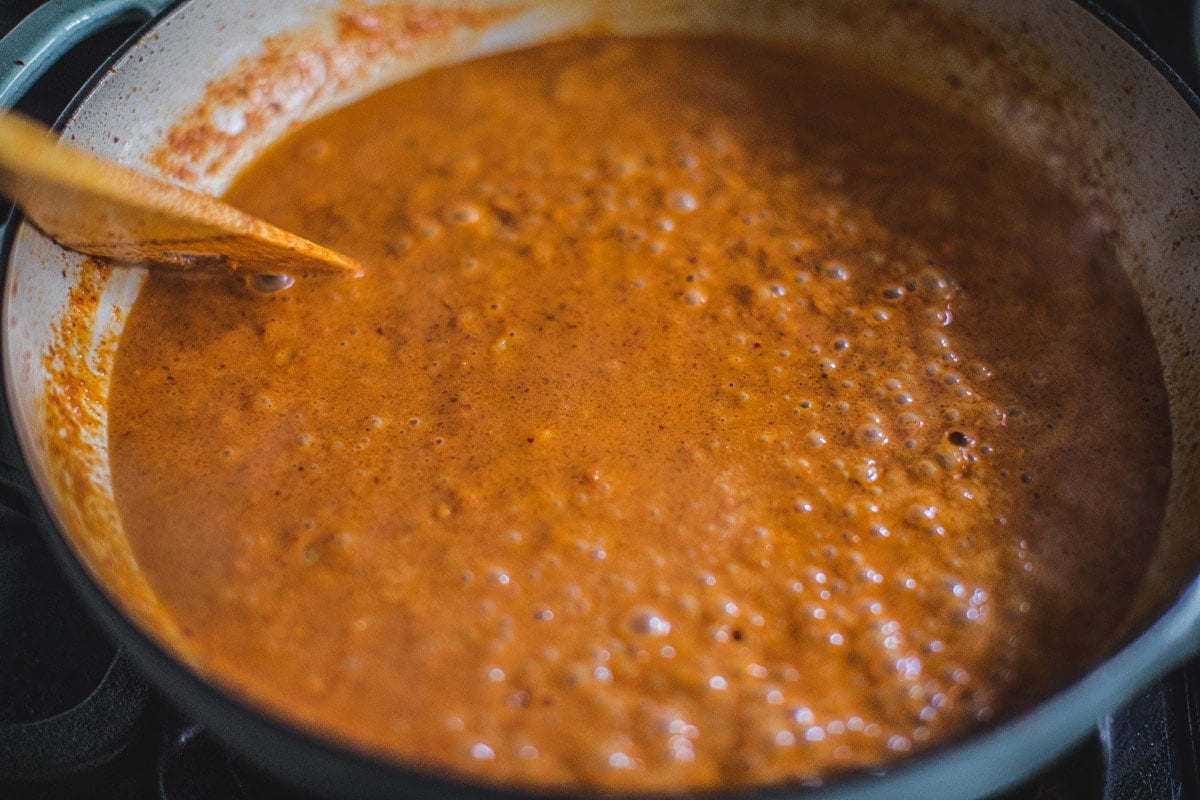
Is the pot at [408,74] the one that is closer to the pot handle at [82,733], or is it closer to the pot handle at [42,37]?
the pot handle at [42,37]

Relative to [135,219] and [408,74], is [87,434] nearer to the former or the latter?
[135,219]

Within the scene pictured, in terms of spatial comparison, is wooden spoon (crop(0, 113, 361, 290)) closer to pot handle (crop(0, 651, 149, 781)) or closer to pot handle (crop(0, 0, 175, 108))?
pot handle (crop(0, 0, 175, 108))

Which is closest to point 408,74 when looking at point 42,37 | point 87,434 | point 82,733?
point 42,37

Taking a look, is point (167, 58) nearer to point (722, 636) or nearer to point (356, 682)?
point (356, 682)

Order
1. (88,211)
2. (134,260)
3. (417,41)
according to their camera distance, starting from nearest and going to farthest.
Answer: (88,211) → (134,260) → (417,41)

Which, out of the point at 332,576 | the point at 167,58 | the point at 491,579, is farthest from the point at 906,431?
the point at 167,58
